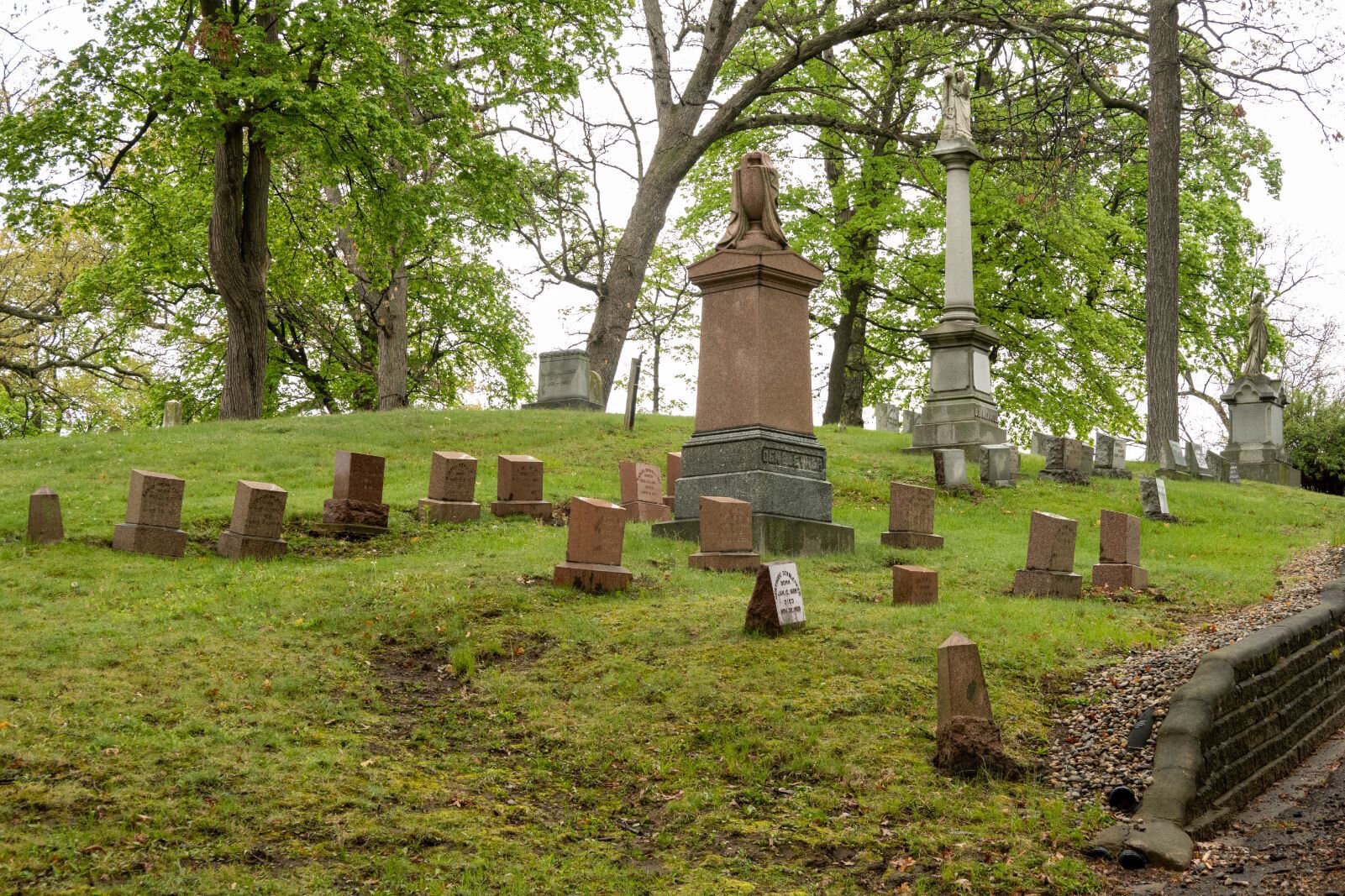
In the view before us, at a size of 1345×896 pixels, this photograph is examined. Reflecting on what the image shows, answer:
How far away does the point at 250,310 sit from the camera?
752 inches

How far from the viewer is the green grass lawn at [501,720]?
5305mm

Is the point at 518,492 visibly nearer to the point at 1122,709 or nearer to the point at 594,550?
the point at 594,550

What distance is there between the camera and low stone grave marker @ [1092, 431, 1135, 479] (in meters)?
20.8

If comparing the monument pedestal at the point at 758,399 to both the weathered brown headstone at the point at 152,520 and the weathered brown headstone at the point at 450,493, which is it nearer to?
the weathered brown headstone at the point at 450,493

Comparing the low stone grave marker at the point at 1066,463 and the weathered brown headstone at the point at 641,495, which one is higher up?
the low stone grave marker at the point at 1066,463

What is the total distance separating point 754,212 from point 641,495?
3.44 metres

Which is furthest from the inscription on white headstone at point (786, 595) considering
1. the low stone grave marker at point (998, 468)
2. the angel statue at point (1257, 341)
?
the angel statue at point (1257, 341)

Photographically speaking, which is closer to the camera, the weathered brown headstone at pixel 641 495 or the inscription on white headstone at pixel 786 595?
the inscription on white headstone at pixel 786 595

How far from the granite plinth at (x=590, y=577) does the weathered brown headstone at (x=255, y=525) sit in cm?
293

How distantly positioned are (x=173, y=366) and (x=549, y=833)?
93.8 feet

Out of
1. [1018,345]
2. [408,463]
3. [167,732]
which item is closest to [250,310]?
[408,463]

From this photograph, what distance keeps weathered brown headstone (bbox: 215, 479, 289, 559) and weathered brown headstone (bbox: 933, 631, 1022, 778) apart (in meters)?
6.54

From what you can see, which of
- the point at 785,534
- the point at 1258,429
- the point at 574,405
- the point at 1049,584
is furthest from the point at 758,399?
the point at 1258,429

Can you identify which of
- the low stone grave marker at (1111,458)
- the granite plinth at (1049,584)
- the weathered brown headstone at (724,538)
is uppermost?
the low stone grave marker at (1111,458)
